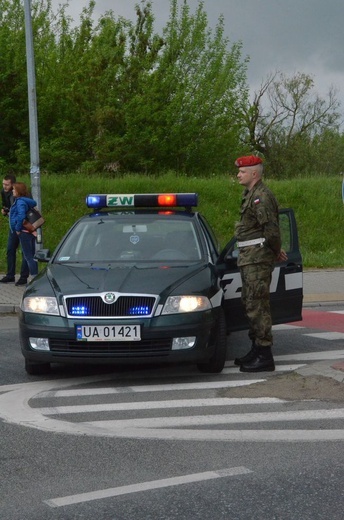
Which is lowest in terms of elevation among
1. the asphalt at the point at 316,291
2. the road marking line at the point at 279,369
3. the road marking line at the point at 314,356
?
the asphalt at the point at 316,291

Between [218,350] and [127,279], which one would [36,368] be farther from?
[218,350]

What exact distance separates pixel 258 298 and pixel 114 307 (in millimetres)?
1319

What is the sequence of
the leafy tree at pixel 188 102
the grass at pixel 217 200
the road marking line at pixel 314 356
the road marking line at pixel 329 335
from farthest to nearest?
the leafy tree at pixel 188 102
the grass at pixel 217 200
the road marking line at pixel 329 335
the road marking line at pixel 314 356

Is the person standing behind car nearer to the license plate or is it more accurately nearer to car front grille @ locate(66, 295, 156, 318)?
car front grille @ locate(66, 295, 156, 318)

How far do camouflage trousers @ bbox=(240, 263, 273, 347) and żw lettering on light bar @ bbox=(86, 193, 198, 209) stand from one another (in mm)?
1720

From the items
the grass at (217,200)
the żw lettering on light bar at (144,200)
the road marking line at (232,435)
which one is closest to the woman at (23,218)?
the żw lettering on light bar at (144,200)

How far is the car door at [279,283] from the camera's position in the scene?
899 centimetres

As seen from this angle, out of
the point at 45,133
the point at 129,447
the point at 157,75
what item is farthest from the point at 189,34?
the point at 129,447

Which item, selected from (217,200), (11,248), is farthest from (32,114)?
(217,200)

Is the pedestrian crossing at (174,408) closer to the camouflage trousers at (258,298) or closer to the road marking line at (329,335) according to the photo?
the camouflage trousers at (258,298)

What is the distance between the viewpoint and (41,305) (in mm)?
8062

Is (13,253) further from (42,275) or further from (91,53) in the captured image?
(91,53)

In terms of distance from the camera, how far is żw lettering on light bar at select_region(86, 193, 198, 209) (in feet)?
32.4

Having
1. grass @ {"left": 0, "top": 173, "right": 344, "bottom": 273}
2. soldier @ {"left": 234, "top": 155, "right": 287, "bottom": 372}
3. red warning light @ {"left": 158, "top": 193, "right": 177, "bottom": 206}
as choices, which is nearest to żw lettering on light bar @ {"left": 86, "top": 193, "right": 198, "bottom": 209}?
red warning light @ {"left": 158, "top": 193, "right": 177, "bottom": 206}
